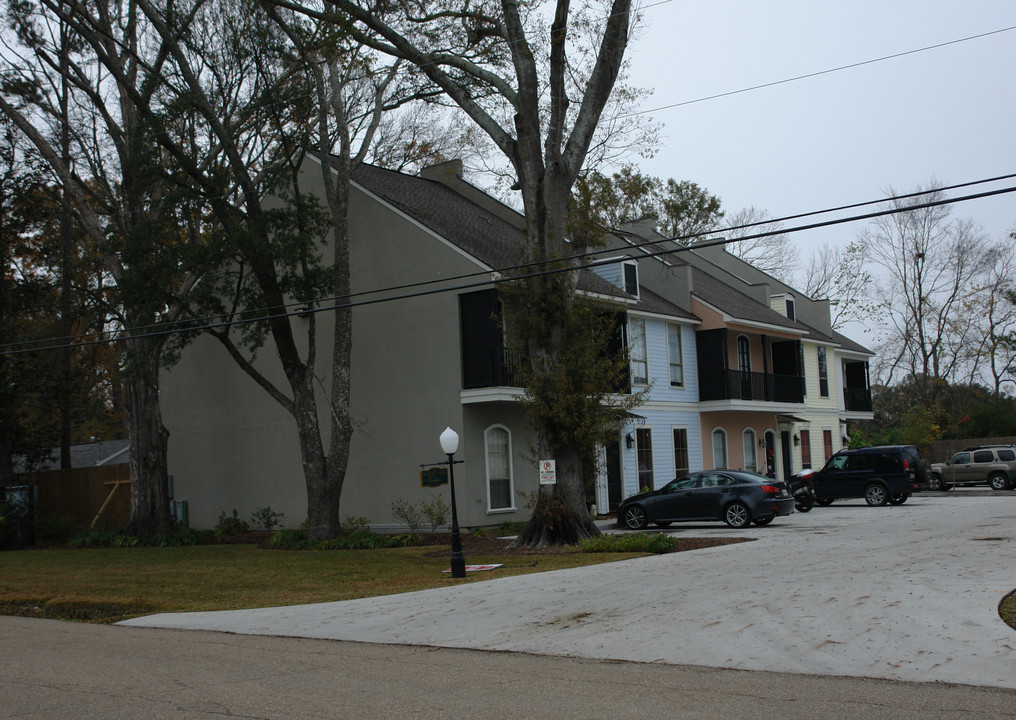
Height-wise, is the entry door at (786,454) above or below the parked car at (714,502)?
above

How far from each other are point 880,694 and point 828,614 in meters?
3.09

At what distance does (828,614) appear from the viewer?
998 centimetres

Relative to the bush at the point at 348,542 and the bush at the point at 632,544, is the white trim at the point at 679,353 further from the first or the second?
the bush at the point at 632,544

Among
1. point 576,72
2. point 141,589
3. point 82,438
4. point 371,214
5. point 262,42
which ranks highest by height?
point 262,42

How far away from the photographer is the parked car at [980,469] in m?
35.1

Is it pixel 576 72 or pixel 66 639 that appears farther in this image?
pixel 576 72

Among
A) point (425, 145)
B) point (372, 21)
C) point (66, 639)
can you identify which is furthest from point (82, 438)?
point (66, 639)

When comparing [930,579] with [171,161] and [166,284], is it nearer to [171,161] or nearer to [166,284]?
[166,284]

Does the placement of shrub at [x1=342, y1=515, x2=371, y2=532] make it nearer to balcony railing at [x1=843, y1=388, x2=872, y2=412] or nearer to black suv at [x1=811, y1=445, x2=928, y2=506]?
black suv at [x1=811, y1=445, x2=928, y2=506]

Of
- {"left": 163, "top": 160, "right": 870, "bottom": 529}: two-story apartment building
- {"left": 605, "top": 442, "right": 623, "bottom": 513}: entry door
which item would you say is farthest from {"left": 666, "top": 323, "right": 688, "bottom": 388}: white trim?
{"left": 605, "top": 442, "right": 623, "bottom": 513}: entry door

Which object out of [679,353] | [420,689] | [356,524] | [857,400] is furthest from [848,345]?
[420,689]

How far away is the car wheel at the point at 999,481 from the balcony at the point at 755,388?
729 cm

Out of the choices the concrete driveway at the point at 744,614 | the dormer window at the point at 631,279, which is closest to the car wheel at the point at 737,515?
the concrete driveway at the point at 744,614

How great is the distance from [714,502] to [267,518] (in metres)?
12.7
